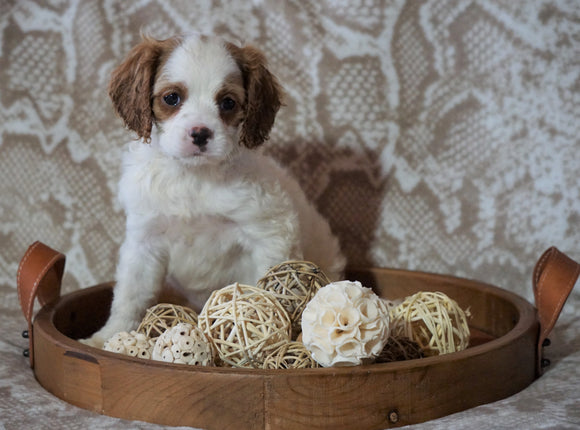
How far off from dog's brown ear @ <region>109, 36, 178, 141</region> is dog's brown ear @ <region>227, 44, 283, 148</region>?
9.7 inches

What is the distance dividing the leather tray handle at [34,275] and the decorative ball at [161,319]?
1.32ft

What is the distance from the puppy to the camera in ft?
7.88

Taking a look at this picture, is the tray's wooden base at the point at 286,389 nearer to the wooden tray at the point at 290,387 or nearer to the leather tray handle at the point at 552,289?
the wooden tray at the point at 290,387

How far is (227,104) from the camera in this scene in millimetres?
2469

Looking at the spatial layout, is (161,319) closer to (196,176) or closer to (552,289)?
(196,176)

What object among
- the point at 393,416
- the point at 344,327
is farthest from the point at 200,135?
the point at 393,416

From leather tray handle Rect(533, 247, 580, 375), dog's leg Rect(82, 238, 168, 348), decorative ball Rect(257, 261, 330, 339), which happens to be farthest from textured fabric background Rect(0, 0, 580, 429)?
decorative ball Rect(257, 261, 330, 339)

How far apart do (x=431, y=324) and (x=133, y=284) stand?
1.06m

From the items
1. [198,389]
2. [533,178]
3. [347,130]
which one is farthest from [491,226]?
[198,389]

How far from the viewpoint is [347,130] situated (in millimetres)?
3449

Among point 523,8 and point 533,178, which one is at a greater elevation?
point 523,8

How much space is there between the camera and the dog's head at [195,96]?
234 centimetres

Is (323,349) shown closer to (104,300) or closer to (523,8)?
(104,300)

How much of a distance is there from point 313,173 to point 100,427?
5.99ft
